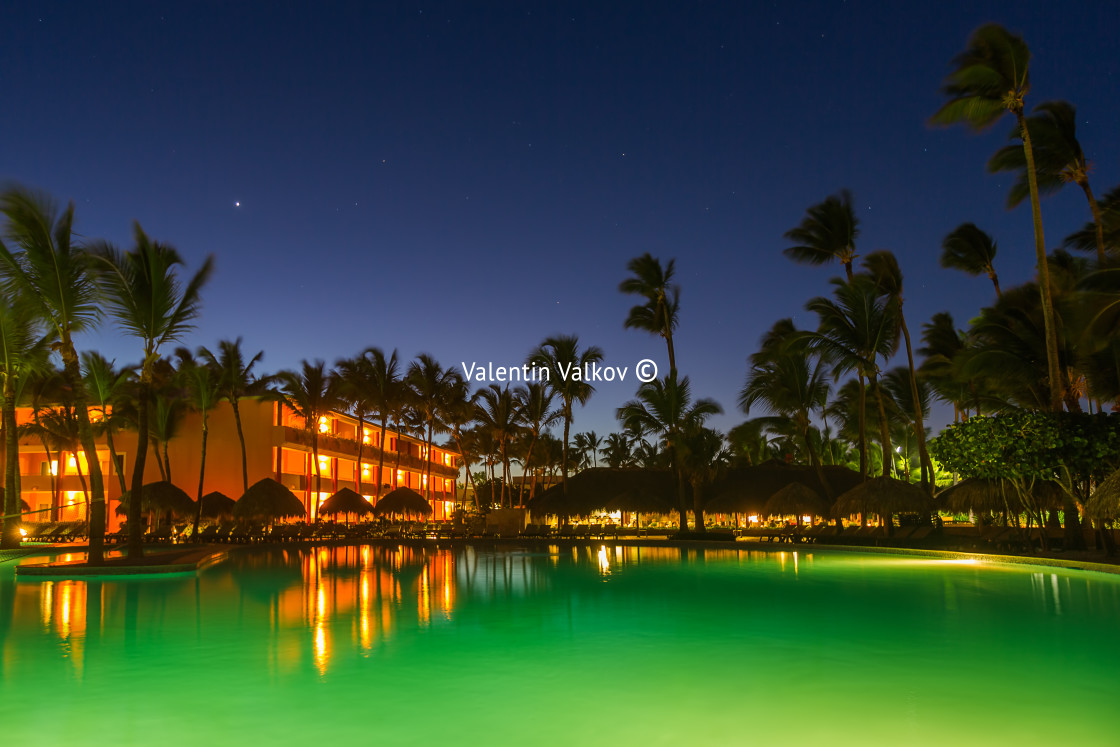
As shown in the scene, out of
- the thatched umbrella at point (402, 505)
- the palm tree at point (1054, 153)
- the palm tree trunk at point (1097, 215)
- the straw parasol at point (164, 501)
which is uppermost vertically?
the palm tree at point (1054, 153)

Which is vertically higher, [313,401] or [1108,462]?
[313,401]

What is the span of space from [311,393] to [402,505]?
6594 mm

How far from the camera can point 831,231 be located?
102 feet

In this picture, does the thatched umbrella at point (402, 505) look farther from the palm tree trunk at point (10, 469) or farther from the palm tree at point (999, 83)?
the palm tree at point (999, 83)

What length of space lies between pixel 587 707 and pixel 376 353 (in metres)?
34.7

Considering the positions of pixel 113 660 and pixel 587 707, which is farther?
pixel 113 660

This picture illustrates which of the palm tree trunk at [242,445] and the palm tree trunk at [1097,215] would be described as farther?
the palm tree trunk at [242,445]

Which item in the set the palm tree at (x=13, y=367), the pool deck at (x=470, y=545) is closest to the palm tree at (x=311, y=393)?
the pool deck at (x=470, y=545)

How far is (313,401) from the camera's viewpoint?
36719 mm

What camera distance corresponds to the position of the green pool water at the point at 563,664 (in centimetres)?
557

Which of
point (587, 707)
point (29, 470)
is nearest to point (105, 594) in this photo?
point (587, 707)

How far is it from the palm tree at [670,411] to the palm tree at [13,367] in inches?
799

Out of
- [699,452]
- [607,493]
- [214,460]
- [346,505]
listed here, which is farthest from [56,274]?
[607,493]

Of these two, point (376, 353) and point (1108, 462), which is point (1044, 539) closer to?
point (1108, 462)
